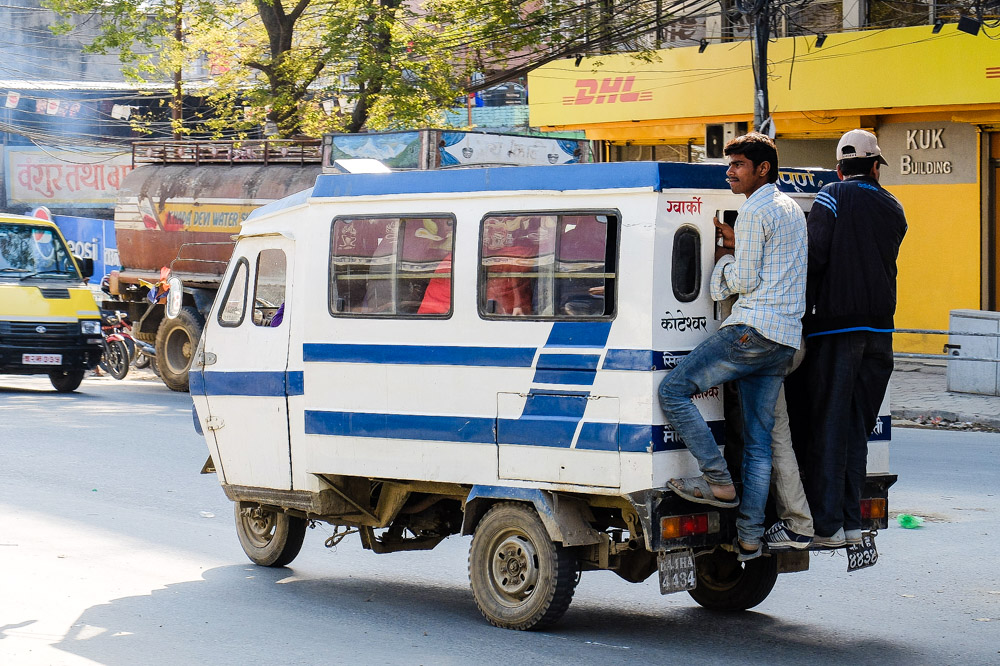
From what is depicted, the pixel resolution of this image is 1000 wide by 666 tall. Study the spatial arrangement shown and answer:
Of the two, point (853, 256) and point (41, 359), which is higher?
point (853, 256)

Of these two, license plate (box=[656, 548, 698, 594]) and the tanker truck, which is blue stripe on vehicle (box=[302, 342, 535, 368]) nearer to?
license plate (box=[656, 548, 698, 594])

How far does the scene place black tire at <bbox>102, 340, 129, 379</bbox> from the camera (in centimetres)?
2092

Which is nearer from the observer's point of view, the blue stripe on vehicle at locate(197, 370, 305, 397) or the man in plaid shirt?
the man in plaid shirt

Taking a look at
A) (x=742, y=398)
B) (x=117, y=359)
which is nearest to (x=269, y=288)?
(x=742, y=398)

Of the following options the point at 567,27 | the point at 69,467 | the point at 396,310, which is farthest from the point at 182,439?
the point at 567,27

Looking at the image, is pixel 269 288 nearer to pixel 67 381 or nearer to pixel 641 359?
pixel 641 359

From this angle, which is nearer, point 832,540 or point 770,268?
point 770,268

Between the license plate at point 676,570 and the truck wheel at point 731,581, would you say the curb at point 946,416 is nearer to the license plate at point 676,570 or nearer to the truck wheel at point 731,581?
the truck wheel at point 731,581

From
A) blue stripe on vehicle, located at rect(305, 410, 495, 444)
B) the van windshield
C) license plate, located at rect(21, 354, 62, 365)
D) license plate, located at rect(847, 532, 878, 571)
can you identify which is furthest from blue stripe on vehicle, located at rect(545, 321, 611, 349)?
the van windshield

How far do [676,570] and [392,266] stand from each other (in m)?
2.05

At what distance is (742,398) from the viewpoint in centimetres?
568

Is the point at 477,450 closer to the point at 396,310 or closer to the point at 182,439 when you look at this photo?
the point at 396,310

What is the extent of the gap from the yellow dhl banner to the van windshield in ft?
29.3

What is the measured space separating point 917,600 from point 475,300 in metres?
2.78
